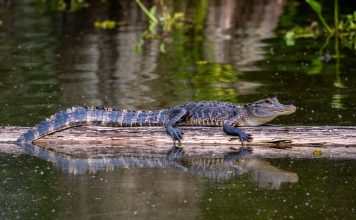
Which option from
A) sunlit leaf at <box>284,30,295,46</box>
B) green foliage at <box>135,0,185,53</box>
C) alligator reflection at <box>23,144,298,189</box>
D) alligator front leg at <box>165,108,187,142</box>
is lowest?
alligator reflection at <box>23,144,298,189</box>

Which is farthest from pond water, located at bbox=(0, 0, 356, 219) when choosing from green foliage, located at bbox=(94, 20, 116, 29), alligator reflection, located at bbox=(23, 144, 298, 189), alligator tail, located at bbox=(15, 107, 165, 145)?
alligator tail, located at bbox=(15, 107, 165, 145)

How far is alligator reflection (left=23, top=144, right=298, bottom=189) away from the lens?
9008 mm

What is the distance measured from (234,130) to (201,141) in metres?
0.37

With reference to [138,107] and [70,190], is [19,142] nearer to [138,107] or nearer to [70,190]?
[70,190]

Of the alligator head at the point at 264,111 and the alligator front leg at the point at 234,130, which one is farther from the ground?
the alligator head at the point at 264,111

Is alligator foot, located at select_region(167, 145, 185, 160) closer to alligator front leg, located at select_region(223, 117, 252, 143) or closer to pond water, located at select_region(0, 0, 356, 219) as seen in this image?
pond water, located at select_region(0, 0, 356, 219)

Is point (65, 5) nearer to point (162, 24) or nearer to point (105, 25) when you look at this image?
point (105, 25)

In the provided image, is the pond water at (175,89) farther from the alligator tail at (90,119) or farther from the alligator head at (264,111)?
the alligator head at (264,111)

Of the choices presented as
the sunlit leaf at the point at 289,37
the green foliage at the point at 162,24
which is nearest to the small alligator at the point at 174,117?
the sunlit leaf at the point at 289,37

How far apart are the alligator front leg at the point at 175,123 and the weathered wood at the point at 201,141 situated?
9cm

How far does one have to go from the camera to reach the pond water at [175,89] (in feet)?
26.4

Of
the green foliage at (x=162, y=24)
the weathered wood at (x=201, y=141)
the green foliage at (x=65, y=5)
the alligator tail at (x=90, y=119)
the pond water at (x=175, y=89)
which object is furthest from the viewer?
the green foliage at (x=65, y=5)

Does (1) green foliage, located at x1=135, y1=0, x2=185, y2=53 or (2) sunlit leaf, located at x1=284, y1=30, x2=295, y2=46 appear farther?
(1) green foliage, located at x1=135, y1=0, x2=185, y2=53

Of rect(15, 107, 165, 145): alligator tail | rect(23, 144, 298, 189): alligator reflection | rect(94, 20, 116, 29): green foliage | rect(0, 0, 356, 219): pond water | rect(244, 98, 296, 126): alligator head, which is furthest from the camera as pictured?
rect(94, 20, 116, 29): green foliage
